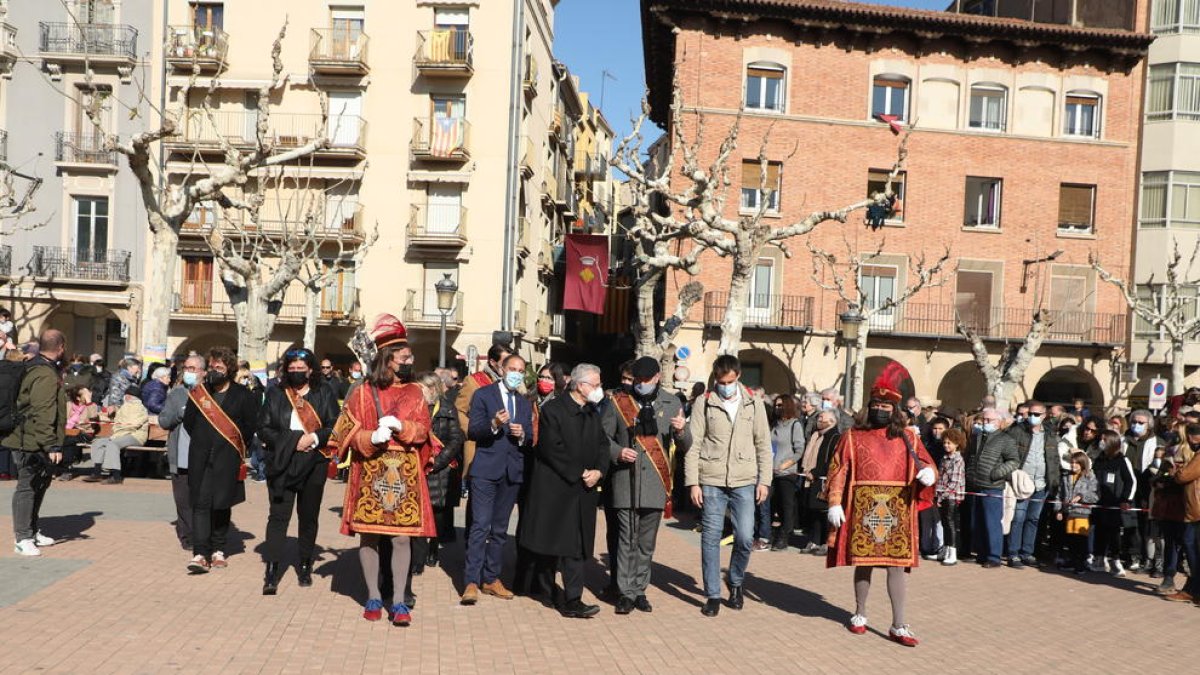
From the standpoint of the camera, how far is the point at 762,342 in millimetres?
35562

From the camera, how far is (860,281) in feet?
117

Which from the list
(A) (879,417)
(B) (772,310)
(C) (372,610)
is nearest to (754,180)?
(B) (772,310)

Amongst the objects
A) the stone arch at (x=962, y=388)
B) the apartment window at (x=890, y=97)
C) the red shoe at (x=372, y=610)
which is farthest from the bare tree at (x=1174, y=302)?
the red shoe at (x=372, y=610)

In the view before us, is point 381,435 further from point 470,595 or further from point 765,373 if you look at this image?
point 765,373

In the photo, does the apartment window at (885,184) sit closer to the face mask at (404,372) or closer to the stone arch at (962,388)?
the stone arch at (962,388)

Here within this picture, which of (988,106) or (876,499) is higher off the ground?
(988,106)

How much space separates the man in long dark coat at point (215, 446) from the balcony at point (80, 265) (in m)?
30.4

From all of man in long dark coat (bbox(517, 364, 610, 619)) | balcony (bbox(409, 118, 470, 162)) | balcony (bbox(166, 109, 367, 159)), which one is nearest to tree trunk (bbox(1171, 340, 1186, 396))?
balcony (bbox(409, 118, 470, 162))

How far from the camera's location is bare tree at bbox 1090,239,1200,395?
33156 millimetres

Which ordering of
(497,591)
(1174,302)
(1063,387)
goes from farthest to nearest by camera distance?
(1063,387) < (1174,302) < (497,591)

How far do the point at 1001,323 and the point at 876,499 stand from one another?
2929cm

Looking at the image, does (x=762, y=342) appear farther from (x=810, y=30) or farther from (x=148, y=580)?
(x=148, y=580)

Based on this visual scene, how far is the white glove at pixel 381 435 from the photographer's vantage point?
7688 mm

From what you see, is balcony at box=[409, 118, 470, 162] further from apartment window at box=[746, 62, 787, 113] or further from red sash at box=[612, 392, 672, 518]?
red sash at box=[612, 392, 672, 518]
